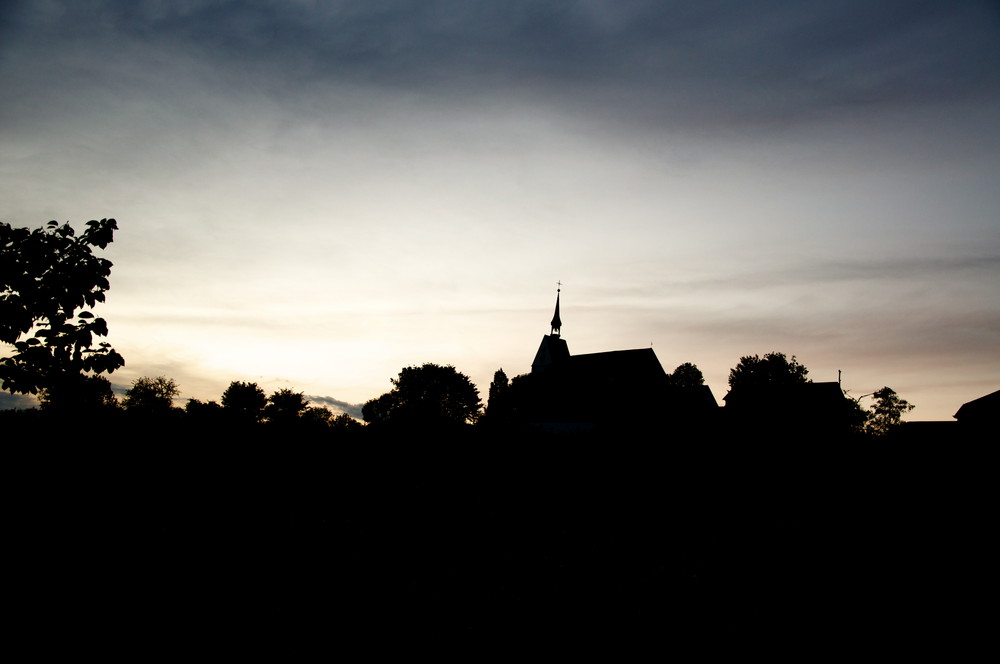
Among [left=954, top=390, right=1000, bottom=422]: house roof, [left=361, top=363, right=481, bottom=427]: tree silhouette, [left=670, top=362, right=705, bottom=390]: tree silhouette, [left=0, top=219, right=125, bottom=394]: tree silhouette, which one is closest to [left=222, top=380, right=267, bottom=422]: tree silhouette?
[left=361, top=363, right=481, bottom=427]: tree silhouette

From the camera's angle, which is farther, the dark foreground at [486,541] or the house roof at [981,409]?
the house roof at [981,409]

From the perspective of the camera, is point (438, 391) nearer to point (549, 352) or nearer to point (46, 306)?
point (549, 352)

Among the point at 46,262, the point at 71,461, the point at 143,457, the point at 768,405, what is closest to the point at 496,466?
the point at 143,457

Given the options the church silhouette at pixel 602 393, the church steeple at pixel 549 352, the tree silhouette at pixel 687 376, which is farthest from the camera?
the tree silhouette at pixel 687 376

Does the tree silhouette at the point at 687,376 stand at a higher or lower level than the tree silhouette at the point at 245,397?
higher

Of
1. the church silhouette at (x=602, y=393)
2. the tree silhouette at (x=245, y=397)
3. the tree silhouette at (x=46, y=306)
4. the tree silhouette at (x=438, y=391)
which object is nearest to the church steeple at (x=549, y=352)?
the church silhouette at (x=602, y=393)

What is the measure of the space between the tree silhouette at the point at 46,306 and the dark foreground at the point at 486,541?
331 cm

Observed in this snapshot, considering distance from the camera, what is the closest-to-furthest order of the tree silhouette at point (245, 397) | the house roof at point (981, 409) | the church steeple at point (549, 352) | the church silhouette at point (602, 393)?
the house roof at point (981, 409) < the church silhouette at point (602, 393) < the church steeple at point (549, 352) < the tree silhouette at point (245, 397)

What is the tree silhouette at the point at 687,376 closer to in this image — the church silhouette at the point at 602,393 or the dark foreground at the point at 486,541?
the church silhouette at the point at 602,393

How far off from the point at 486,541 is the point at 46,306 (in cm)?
904

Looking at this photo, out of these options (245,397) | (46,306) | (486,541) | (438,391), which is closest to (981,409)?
(486,541)

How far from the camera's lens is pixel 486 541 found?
37.9 ft

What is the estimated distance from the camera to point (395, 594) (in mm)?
8859

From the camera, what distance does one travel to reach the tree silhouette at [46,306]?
26.7 feet
